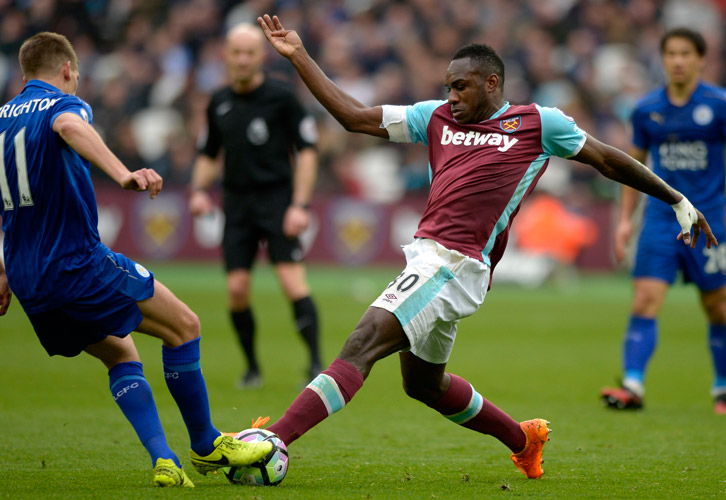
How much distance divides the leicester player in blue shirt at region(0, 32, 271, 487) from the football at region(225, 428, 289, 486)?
5 centimetres

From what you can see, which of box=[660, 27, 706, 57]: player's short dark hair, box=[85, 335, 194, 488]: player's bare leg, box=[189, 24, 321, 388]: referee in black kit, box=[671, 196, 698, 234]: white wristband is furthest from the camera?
box=[189, 24, 321, 388]: referee in black kit

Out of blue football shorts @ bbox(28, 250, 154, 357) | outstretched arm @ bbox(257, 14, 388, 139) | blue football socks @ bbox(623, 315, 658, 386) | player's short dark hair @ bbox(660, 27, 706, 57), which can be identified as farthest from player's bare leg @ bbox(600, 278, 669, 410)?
blue football shorts @ bbox(28, 250, 154, 357)

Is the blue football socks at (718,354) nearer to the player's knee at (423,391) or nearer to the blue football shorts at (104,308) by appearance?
the player's knee at (423,391)

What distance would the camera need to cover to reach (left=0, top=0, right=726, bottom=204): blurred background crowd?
20.5 meters

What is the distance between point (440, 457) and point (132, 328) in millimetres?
2000

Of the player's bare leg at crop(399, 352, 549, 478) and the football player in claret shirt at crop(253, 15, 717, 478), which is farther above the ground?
the football player in claret shirt at crop(253, 15, 717, 478)

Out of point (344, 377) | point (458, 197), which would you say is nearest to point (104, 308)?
point (344, 377)

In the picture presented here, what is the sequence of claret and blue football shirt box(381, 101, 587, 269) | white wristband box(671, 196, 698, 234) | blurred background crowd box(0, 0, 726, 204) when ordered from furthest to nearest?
blurred background crowd box(0, 0, 726, 204), white wristband box(671, 196, 698, 234), claret and blue football shirt box(381, 101, 587, 269)

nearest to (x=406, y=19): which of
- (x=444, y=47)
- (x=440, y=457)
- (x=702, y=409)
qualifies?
(x=444, y=47)

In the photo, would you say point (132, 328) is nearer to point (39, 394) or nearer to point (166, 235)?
point (39, 394)

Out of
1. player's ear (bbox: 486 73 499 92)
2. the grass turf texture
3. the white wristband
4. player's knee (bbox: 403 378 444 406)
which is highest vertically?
player's ear (bbox: 486 73 499 92)

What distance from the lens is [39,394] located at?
25.5ft

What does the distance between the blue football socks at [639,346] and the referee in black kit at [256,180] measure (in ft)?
8.19

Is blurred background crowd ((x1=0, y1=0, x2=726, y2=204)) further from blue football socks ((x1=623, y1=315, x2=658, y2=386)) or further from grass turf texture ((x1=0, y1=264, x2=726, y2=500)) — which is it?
blue football socks ((x1=623, y1=315, x2=658, y2=386))
